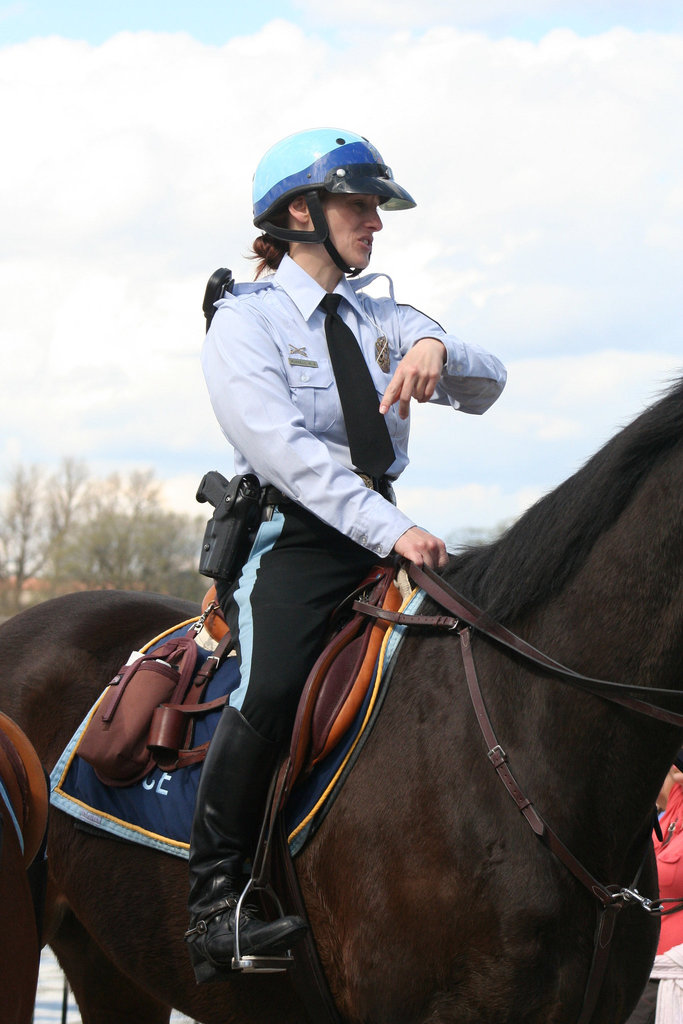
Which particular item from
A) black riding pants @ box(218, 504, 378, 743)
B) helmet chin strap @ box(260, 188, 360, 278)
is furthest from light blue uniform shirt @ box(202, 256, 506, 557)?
black riding pants @ box(218, 504, 378, 743)

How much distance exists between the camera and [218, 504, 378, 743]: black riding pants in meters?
3.71

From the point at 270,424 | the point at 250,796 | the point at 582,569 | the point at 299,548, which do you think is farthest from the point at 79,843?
the point at 582,569

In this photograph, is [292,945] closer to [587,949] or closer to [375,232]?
[587,949]

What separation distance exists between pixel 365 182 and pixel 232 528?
1298mm

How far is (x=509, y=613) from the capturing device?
3494 millimetres

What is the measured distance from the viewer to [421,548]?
3.67 metres

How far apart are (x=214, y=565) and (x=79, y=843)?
1.34 metres

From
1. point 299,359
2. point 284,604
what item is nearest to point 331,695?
point 284,604

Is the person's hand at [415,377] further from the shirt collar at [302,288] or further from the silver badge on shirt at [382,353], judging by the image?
the shirt collar at [302,288]

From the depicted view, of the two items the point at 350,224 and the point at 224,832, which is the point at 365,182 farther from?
the point at 224,832

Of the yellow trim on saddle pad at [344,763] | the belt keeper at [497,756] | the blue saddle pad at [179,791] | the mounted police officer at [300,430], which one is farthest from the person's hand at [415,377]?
the belt keeper at [497,756]

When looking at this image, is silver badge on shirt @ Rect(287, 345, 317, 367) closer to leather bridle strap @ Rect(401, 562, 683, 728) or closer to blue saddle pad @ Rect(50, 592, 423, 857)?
leather bridle strap @ Rect(401, 562, 683, 728)

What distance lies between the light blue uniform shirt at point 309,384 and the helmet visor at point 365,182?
14.8 inches

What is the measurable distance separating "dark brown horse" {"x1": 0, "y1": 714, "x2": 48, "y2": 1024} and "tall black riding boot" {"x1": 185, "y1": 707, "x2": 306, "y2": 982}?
0.51 m
